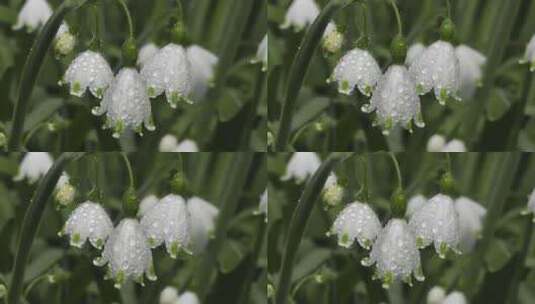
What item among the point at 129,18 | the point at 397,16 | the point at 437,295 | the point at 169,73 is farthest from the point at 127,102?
the point at 437,295

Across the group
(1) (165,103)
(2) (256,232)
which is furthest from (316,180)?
(1) (165,103)

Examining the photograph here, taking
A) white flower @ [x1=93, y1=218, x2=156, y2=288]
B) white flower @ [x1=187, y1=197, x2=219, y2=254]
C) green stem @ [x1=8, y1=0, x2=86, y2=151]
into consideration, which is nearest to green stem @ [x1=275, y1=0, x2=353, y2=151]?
white flower @ [x1=187, y1=197, x2=219, y2=254]

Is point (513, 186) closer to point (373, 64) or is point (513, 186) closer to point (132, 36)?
point (373, 64)

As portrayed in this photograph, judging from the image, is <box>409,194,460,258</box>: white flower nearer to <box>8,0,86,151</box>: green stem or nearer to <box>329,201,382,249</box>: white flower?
<box>329,201,382,249</box>: white flower

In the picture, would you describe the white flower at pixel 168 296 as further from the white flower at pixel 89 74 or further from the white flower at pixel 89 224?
the white flower at pixel 89 74

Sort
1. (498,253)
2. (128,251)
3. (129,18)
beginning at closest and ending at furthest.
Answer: (128,251), (129,18), (498,253)

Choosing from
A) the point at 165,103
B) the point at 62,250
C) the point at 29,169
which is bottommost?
the point at 62,250

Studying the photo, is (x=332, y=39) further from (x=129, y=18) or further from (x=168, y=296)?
(x=168, y=296)
